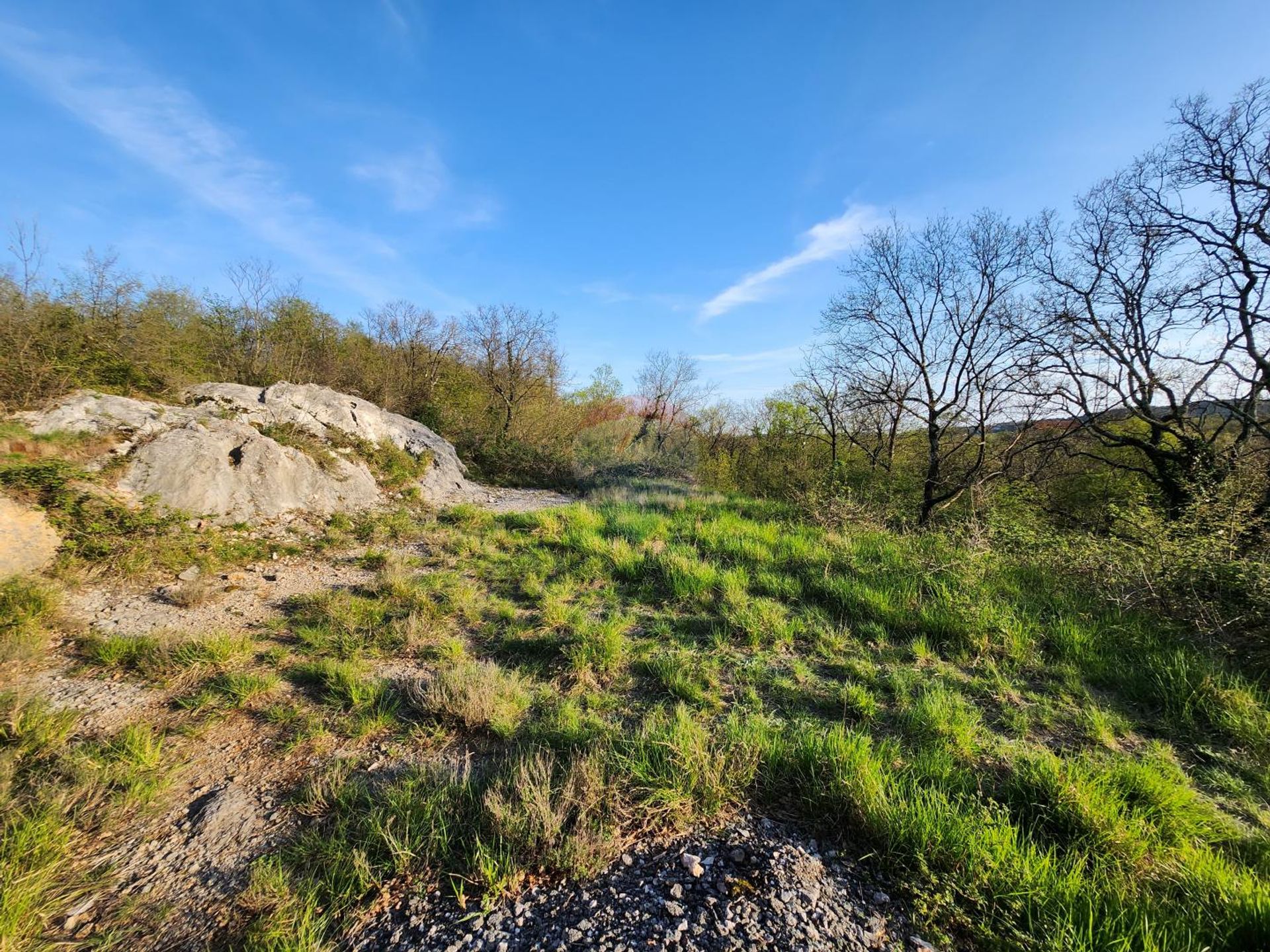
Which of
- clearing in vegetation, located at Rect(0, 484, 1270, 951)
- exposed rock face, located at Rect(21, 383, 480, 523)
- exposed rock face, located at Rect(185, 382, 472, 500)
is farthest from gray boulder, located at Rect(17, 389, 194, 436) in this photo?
clearing in vegetation, located at Rect(0, 484, 1270, 951)

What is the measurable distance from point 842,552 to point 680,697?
12.5 ft

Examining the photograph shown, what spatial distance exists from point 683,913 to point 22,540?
688 cm

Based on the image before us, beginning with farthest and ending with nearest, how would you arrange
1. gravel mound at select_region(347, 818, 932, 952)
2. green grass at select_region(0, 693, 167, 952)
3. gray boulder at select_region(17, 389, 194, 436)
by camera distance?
gray boulder at select_region(17, 389, 194, 436), green grass at select_region(0, 693, 167, 952), gravel mound at select_region(347, 818, 932, 952)

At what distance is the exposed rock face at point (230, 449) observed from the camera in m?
5.68

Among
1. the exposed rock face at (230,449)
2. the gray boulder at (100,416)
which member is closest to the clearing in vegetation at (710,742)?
the exposed rock face at (230,449)

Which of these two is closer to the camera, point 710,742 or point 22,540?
point 710,742

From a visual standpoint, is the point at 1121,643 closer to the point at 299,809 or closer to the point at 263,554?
the point at 299,809

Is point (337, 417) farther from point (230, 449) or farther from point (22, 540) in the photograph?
point (22, 540)

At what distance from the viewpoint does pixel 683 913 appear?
1738mm

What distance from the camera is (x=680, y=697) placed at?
11.3 feet

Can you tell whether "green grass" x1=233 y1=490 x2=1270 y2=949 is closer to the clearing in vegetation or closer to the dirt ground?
the clearing in vegetation

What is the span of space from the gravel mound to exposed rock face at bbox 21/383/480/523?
21.4 ft

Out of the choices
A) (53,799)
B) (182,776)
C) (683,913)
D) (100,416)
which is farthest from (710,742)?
(100,416)

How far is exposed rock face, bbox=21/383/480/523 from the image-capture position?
5676 mm
